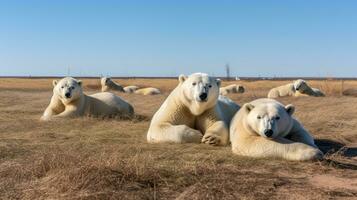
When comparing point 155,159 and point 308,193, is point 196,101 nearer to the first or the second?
point 155,159

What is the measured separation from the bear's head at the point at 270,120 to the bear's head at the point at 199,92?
38.6 inches

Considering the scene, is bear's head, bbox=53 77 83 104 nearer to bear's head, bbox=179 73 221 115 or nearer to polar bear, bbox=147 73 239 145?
polar bear, bbox=147 73 239 145

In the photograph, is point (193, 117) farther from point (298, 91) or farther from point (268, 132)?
point (298, 91)

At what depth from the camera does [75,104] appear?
1188 centimetres

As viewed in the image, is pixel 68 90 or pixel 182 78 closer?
pixel 182 78

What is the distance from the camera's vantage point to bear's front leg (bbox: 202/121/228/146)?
25.1 feet

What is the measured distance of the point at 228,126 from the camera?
27.2ft

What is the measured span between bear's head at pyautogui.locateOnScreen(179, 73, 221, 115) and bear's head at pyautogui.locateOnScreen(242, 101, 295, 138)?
98 cm

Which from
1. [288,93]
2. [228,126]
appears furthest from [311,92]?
[228,126]

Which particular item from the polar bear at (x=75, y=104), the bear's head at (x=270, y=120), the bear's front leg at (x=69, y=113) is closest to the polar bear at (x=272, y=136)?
the bear's head at (x=270, y=120)

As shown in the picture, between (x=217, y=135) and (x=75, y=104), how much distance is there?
498cm

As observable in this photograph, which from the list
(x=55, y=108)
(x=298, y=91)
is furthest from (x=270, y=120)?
(x=298, y=91)

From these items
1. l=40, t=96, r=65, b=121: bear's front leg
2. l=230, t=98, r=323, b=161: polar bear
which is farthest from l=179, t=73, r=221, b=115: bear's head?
l=40, t=96, r=65, b=121: bear's front leg

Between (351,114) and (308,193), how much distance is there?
24.9 feet
